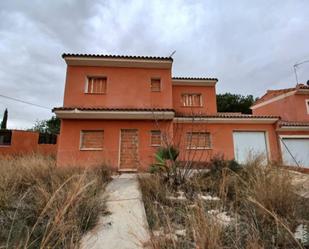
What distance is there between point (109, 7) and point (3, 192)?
1051 centimetres

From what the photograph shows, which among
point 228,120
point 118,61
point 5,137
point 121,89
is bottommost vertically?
point 5,137

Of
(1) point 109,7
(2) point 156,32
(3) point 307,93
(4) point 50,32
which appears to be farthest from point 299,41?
(4) point 50,32

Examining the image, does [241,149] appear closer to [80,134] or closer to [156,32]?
[156,32]

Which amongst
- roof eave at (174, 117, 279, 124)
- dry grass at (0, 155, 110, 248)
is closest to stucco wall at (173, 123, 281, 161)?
roof eave at (174, 117, 279, 124)

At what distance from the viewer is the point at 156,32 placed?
12.6 meters

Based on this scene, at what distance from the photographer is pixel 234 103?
4003 cm

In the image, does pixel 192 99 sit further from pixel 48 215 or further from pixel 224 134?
pixel 48 215

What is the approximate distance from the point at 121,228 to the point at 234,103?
41.7m

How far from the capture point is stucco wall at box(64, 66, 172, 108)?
1302 cm

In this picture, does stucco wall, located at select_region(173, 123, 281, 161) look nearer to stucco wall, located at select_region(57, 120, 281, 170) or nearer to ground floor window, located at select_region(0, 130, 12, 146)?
stucco wall, located at select_region(57, 120, 281, 170)

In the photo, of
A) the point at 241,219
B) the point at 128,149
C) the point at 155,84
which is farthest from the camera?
the point at 155,84

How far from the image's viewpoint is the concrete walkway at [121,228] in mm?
3211

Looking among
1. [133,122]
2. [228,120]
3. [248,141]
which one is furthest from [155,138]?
[248,141]

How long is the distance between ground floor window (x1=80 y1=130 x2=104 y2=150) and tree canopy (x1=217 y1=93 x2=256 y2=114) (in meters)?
33.9
